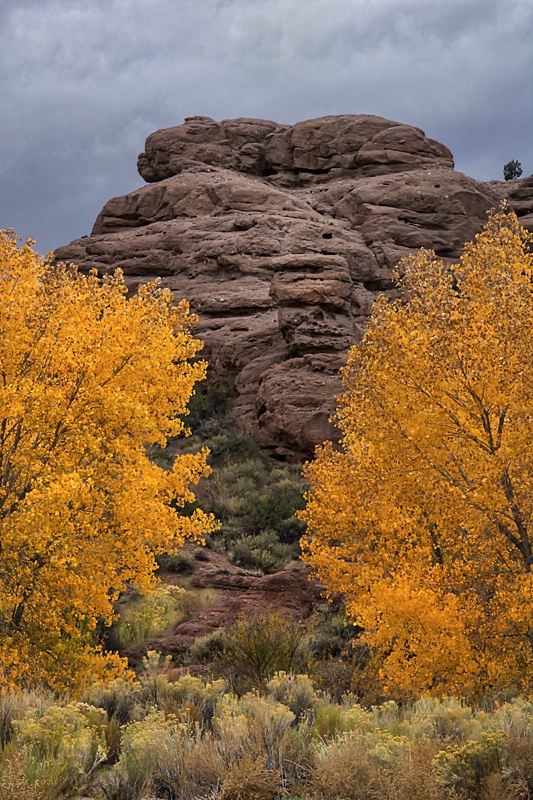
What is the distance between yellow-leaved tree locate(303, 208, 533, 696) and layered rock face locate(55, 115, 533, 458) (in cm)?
1958

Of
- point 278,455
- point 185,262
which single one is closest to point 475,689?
point 278,455

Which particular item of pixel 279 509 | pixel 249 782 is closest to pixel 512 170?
pixel 279 509

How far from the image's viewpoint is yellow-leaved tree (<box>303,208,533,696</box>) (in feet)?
27.9

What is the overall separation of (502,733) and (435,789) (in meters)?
1.50

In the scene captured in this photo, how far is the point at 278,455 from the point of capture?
32250 millimetres

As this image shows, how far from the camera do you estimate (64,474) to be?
8.62m

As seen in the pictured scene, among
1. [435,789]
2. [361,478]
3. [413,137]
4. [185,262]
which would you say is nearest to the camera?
[435,789]

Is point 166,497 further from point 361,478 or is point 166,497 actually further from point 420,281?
point 420,281

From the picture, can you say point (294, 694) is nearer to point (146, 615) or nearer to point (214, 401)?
point (146, 615)

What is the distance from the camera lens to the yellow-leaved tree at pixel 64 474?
8.82 m

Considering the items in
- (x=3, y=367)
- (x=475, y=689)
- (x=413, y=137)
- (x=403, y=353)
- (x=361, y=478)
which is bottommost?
(x=475, y=689)

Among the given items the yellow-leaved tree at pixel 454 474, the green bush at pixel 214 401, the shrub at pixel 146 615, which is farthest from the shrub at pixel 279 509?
the yellow-leaved tree at pixel 454 474

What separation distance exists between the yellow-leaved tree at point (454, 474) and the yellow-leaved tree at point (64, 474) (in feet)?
12.0

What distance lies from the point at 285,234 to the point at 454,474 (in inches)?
1382
